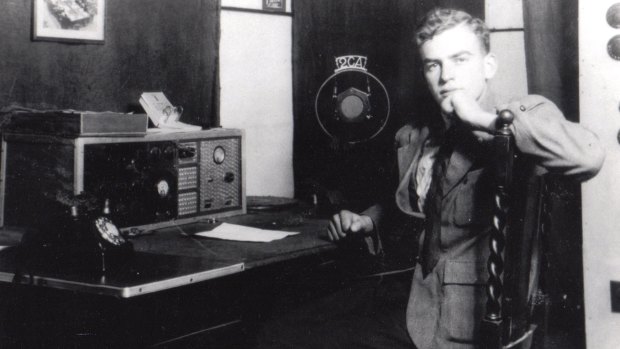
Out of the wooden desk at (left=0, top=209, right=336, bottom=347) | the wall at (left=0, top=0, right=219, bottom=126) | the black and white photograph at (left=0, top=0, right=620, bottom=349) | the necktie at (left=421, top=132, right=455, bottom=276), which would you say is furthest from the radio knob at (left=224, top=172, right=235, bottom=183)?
the necktie at (left=421, top=132, right=455, bottom=276)

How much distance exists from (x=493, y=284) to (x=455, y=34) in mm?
743

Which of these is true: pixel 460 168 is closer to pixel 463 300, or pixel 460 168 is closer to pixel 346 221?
pixel 463 300

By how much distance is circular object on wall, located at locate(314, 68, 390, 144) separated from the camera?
11.0ft

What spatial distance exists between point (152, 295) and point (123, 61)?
1.24m

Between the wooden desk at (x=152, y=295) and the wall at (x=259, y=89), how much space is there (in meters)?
1.10

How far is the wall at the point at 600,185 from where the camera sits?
102 inches

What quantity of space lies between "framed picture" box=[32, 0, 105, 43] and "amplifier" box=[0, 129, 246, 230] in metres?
0.43

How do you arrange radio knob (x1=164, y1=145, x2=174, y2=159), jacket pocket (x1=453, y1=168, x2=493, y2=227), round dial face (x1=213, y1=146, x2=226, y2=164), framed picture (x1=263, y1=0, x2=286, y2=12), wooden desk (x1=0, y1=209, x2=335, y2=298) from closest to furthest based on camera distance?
wooden desk (x1=0, y1=209, x2=335, y2=298)
jacket pocket (x1=453, y1=168, x2=493, y2=227)
radio knob (x1=164, y1=145, x2=174, y2=159)
round dial face (x1=213, y1=146, x2=226, y2=164)
framed picture (x1=263, y1=0, x2=286, y2=12)

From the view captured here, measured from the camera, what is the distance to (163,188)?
8.71ft

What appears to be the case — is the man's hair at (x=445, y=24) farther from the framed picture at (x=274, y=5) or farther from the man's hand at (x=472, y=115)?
the framed picture at (x=274, y=5)

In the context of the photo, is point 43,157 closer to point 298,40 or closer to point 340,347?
point 340,347

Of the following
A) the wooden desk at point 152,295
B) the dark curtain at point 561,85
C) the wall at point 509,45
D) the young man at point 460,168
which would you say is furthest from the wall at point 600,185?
the wooden desk at point 152,295

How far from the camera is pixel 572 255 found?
311cm

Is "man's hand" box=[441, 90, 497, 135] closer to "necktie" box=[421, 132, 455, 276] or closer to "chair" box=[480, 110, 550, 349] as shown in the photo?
"chair" box=[480, 110, 550, 349]
